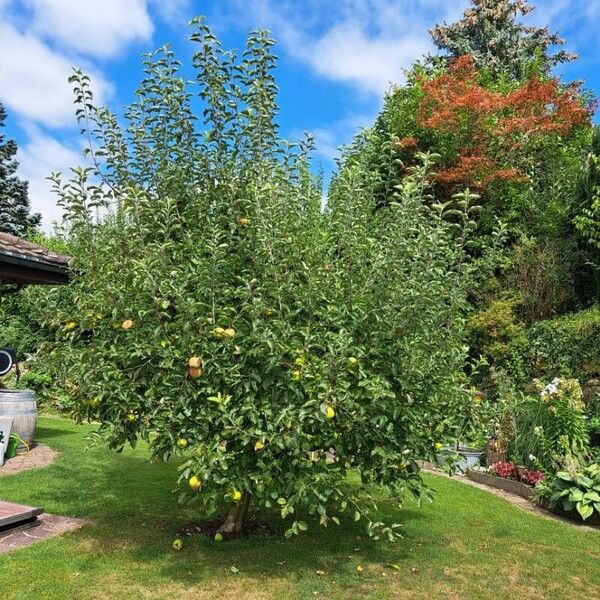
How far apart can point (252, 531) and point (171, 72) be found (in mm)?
4102

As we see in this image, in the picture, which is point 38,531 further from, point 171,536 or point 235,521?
point 235,521

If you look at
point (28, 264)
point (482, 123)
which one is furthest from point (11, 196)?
point (28, 264)

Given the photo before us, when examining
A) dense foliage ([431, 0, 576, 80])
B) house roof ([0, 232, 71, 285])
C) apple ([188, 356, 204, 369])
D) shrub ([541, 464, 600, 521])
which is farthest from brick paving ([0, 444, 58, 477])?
dense foliage ([431, 0, 576, 80])

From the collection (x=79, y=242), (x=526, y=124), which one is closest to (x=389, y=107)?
(x=526, y=124)

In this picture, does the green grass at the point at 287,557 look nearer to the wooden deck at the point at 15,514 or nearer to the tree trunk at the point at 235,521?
the tree trunk at the point at 235,521

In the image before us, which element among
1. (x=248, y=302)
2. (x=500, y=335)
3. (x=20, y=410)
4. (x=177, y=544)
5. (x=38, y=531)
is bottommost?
(x=38, y=531)

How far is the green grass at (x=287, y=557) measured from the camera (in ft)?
14.2

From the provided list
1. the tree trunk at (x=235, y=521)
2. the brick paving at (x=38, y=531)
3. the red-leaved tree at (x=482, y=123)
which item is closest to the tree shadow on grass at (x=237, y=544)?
the tree trunk at (x=235, y=521)

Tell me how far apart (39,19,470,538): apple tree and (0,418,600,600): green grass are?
2.08 feet

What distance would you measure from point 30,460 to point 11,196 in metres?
31.6

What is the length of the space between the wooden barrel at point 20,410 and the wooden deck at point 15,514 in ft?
12.1

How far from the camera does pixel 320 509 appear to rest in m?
3.84

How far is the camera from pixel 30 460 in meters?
8.30

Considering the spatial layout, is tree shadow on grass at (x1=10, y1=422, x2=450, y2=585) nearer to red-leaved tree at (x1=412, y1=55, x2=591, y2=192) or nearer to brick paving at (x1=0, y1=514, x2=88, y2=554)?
brick paving at (x1=0, y1=514, x2=88, y2=554)
